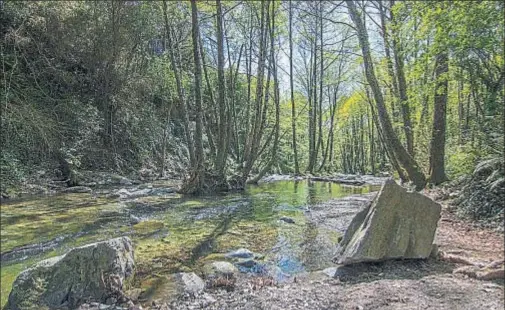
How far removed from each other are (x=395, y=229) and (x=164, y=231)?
3.83 meters

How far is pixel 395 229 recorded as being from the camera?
4.09m

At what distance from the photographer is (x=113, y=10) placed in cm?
1395

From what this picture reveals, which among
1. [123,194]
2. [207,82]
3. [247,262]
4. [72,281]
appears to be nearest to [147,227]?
[247,262]

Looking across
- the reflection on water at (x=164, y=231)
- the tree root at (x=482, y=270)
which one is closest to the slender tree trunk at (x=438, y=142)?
the reflection on water at (x=164, y=231)

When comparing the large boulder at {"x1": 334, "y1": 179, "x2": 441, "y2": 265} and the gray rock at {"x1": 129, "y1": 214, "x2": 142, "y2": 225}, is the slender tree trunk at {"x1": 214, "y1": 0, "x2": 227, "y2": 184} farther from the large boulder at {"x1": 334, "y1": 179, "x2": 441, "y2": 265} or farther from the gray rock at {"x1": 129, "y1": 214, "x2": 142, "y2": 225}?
the large boulder at {"x1": 334, "y1": 179, "x2": 441, "y2": 265}

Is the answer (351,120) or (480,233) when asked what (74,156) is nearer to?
(480,233)

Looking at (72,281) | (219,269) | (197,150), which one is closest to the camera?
(72,281)

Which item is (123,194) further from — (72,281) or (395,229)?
(395,229)

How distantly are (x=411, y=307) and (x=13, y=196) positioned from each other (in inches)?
301

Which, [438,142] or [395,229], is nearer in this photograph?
[395,229]

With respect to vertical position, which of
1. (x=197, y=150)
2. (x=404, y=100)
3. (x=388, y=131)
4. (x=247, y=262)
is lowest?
(x=247, y=262)

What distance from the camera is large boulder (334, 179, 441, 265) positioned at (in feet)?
13.4

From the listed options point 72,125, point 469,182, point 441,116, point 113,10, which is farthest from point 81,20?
point 469,182

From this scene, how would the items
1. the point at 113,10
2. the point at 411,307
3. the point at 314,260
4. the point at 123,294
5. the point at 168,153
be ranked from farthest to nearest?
the point at 168,153, the point at 113,10, the point at 314,260, the point at 123,294, the point at 411,307
